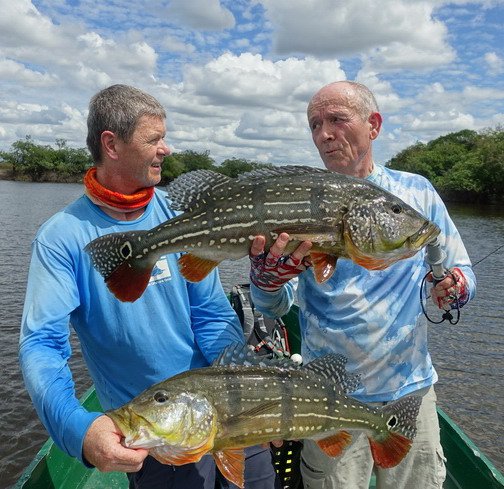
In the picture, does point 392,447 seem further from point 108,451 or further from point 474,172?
point 474,172

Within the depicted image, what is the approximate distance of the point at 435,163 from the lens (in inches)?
3406

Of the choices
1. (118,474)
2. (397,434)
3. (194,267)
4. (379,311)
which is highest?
(194,267)

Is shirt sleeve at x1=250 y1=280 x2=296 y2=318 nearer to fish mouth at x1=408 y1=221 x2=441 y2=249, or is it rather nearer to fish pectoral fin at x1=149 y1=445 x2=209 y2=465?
fish mouth at x1=408 y1=221 x2=441 y2=249

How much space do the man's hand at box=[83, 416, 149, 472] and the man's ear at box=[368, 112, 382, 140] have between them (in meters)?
2.81

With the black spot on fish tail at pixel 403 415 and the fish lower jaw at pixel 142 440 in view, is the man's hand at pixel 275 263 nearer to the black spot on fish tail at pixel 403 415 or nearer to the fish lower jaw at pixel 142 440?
the black spot on fish tail at pixel 403 415

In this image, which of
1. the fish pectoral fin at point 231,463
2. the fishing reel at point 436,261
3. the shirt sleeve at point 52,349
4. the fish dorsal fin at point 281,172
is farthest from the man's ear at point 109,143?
the fishing reel at point 436,261

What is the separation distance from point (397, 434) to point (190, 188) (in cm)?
214

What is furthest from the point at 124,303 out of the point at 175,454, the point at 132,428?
the point at 175,454

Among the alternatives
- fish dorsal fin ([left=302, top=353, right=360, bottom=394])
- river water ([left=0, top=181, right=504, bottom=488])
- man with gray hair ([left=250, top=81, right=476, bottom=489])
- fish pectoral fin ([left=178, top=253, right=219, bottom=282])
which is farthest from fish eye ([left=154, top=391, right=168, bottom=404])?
river water ([left=0, top=181, right=504, bottom=488])

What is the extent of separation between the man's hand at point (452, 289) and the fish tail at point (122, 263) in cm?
209

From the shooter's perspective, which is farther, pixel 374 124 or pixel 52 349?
pixel 374 124

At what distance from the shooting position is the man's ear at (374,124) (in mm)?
3954

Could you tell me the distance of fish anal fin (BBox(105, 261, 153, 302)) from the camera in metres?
3.03

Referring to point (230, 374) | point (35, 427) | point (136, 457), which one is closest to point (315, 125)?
point (230, 374)
